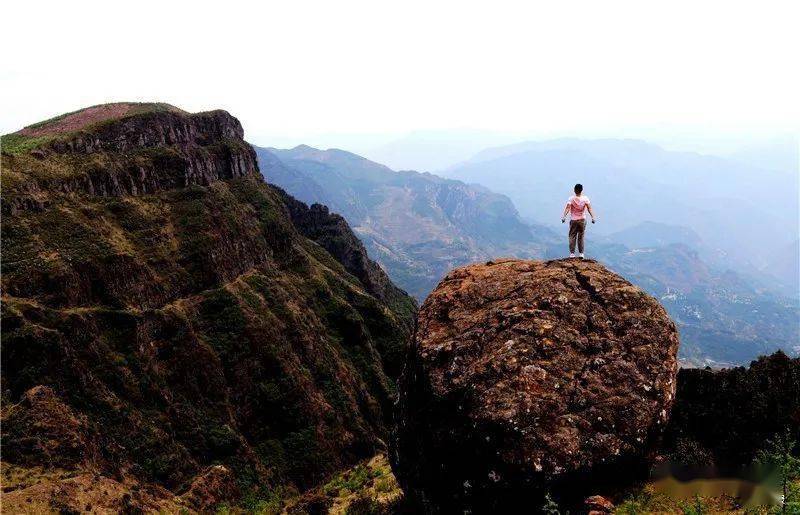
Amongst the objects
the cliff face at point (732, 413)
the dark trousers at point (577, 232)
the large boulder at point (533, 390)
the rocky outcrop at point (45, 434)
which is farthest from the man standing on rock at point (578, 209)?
the rocky outcrop at point (45, 434)

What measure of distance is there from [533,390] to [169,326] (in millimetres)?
77800

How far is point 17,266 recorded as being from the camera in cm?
6319

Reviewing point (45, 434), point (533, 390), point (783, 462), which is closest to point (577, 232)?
point (533, 390)

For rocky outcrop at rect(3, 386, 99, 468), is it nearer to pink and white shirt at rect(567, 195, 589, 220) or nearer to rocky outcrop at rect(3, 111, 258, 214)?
rocky outcrop at rect(3, 111, 258, 214)

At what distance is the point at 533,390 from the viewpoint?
1631 cm

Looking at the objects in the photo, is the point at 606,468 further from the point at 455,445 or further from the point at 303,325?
the point at 303,325

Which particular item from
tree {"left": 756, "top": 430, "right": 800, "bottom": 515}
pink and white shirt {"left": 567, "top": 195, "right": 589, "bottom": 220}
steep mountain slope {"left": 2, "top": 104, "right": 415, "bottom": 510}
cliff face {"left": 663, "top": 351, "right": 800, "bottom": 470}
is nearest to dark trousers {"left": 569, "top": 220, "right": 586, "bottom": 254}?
pink and white shirt {"left": 567, "top": 195, "right": 589, "bottom": 220}

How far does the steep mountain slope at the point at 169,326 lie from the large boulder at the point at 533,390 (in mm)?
30575

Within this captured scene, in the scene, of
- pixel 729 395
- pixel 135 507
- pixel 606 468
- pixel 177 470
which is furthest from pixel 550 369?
pixel 177 470

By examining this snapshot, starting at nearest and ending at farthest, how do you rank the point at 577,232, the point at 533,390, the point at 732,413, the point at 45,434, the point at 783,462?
the point at 783,462
the point at 533,390
the point at 732,413
the point at 577,232
the point at 45,434

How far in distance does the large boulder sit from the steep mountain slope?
30.6 meters

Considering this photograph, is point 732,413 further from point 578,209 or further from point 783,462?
point 578,209

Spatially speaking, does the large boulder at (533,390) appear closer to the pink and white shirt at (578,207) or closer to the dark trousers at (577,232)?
the dark trousers at (577,232)

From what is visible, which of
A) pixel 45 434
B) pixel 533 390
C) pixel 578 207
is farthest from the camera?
pixel 45 434
